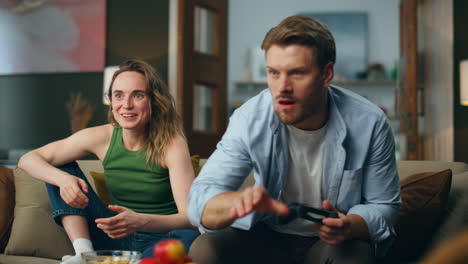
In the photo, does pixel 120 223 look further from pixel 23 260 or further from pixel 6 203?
pixel 6 203

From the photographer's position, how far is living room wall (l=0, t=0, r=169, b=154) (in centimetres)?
528

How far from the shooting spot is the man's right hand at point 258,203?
119 centimetres

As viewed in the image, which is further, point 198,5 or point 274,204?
point 198,5

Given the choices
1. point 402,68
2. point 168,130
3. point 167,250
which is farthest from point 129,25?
point 167,250

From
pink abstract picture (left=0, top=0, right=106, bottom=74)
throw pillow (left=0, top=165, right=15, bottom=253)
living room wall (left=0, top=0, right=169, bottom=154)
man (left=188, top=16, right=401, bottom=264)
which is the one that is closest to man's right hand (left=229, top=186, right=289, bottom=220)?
man (left=188, top=16, right=401, bottom=264)

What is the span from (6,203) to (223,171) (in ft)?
4.30

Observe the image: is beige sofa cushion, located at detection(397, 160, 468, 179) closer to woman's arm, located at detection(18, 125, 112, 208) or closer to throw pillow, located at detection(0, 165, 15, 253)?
woman's arm, located at detection(18, 125, 112, 208)

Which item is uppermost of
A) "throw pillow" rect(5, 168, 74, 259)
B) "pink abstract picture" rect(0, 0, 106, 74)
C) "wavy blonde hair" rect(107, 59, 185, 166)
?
"pink abstract picture" rect(0, 0, 106, 74)

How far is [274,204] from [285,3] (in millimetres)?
6887

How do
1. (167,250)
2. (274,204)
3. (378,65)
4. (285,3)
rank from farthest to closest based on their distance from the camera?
(285,3), (378,65), (167,250), (274,204)

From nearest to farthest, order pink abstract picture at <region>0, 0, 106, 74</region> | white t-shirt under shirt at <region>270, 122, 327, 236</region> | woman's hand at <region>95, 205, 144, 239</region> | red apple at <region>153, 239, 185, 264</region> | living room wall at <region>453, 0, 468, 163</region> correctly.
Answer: red apple at <region>153, 239, 185, 264</region> → white t-shirt under shirt at <region>270, 122, 327, 236</region> → woman's hand at <region>95, 205, 144, 239</region> → living room wall at <region>453, 0, 468, 163</region> → pink abstract picture at <region>0, 0, 106, 74</region>

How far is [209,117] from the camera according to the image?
5.27m

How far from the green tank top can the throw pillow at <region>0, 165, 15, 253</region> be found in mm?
569

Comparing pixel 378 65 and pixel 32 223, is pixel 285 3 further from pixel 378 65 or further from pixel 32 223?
pixel 32 223
